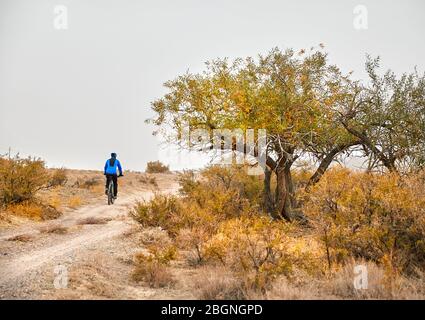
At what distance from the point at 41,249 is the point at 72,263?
7.18ft

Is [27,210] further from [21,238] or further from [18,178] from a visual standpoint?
[21,238]

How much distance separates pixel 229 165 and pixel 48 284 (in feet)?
37.4

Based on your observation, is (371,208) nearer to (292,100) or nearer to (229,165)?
(292,100)

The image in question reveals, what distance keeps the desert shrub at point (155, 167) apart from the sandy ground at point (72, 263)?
40.4m

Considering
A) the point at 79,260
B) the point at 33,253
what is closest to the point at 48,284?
the point at 79,260

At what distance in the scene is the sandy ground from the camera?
622 cm

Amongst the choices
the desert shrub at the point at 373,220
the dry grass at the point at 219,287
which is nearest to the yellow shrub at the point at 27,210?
the dry grass at the point at 219,287

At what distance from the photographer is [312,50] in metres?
15.9

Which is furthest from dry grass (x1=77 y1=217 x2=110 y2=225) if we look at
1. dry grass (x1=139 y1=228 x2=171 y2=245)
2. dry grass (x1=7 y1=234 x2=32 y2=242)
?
dry grass (x1=7 y1=234 x2=32 y2=242)

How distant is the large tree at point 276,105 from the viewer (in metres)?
14.4

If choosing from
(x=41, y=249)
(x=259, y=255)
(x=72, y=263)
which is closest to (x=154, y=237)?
(x=41, y=249)

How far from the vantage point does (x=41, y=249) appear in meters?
9.55

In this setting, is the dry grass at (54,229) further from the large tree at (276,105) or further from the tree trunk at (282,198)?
the tree trunk at (282,198)

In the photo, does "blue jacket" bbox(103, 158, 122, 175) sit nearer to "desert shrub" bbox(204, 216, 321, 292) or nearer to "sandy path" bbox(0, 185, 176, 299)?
"sandy path" bbox(0, 185, 176, 299)
